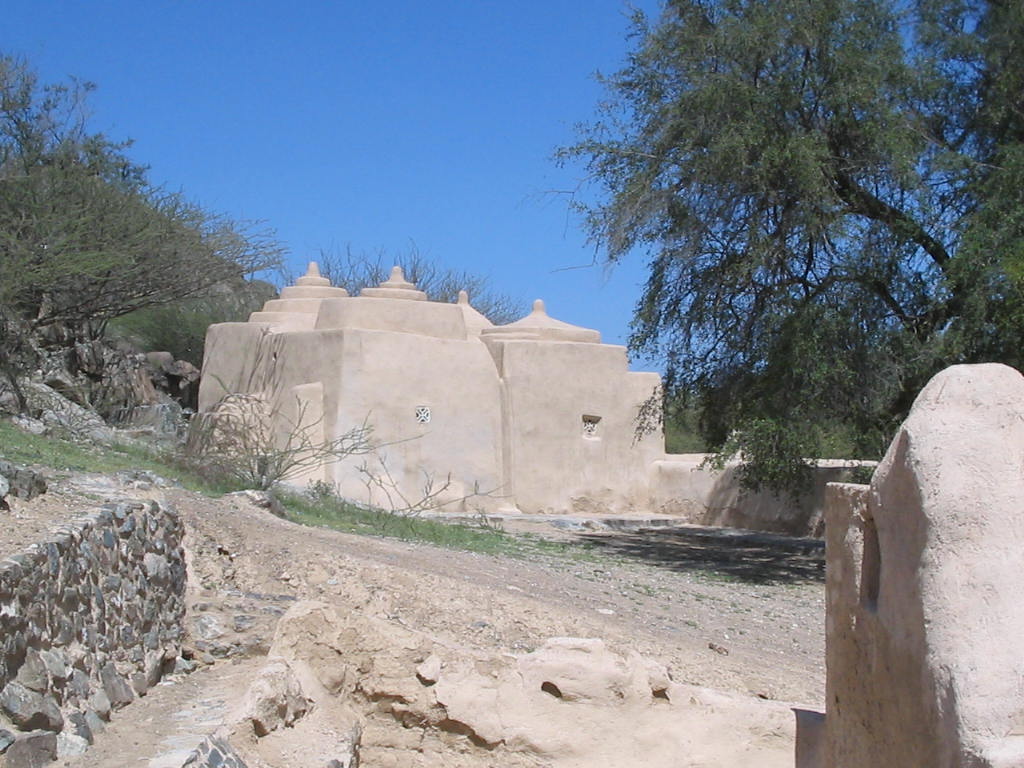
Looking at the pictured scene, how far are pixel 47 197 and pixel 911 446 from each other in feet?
55.6

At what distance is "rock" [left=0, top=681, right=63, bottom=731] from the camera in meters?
3.94

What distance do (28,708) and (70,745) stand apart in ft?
0.71

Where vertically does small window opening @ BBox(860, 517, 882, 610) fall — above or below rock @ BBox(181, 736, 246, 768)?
above

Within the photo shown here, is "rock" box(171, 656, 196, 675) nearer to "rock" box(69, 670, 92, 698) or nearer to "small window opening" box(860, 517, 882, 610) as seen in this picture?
"rock" box(69, 670, 92, 698)

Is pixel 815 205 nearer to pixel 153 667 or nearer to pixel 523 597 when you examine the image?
pixel 523 597

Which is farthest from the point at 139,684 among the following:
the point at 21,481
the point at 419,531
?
the point at 419,531

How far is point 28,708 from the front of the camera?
4.01m

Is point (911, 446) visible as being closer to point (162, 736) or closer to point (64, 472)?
point (162, 736)

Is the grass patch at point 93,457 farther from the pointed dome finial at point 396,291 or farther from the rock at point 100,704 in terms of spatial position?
the pointed dome finial at point 396,291

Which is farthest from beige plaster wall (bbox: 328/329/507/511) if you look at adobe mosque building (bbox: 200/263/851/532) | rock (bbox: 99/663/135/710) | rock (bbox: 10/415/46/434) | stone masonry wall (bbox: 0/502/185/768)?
rock (bbox: 99/663/135/710)

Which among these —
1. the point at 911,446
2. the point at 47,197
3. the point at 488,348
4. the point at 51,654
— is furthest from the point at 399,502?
the point at 911,446

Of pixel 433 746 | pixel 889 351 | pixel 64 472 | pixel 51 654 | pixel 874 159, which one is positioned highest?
pixel 874 159

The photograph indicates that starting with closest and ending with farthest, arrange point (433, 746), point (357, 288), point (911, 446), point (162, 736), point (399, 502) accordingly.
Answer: point (911, 446) → point (162, 736) → point (433, 746) → point (399, 502) → point (357, 288)

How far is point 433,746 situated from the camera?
5656 millimetres
